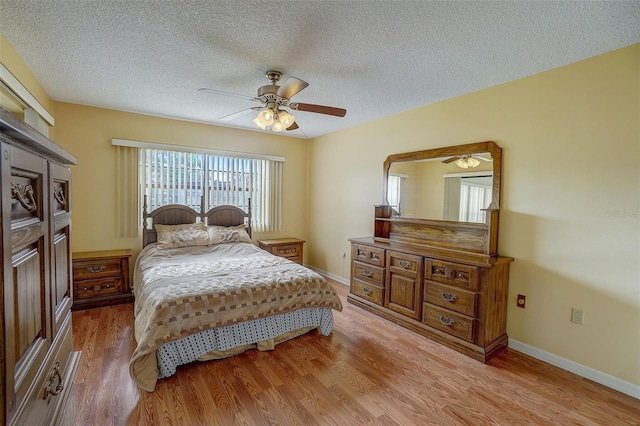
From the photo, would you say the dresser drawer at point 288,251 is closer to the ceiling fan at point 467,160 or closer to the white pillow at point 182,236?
the white pillow at point 182,236

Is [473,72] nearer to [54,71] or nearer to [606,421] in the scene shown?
[606,421]

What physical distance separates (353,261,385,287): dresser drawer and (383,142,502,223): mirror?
0.78 meters

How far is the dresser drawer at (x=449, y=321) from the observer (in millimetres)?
2691

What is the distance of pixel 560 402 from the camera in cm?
208

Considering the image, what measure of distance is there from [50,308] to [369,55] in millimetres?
2437

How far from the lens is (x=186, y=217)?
4.25 meters

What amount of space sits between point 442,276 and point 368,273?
0.97 m

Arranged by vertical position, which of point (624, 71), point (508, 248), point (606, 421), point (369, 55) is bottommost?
point (606, 421)

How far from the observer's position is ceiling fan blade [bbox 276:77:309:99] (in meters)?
2.26

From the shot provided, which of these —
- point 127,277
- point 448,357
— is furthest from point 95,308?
point 448,357

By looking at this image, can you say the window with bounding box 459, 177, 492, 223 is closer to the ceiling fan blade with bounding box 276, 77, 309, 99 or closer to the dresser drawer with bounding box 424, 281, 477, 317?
the dresser drawer with bounding box 424, 281, 477, 317

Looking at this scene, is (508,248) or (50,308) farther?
(508,248)

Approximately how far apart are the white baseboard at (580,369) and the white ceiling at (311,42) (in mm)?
2458

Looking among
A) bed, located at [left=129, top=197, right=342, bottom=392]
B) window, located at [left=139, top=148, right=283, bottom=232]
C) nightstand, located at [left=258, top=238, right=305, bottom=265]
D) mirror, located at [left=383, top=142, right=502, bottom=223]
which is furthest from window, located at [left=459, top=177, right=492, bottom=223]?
window, located at [left=139, top=148, right=283, bottom=232]
